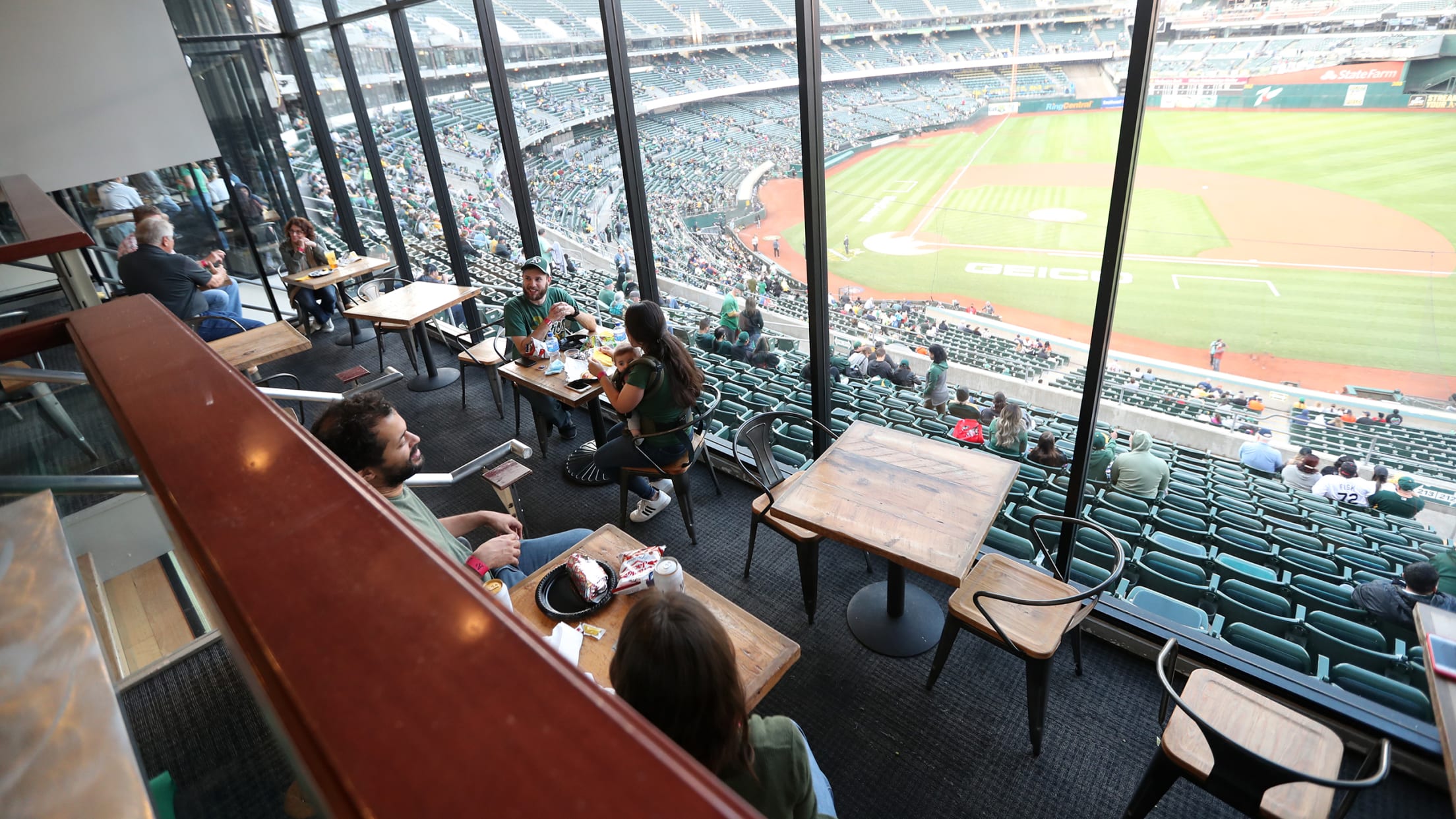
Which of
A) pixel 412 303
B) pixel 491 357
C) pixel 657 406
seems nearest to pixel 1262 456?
pixel 657 406

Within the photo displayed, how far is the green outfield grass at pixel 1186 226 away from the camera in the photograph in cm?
262

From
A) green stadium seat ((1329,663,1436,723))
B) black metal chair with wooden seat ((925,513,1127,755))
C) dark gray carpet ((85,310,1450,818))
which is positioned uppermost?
black metal chair with wooden seat ((925,513,1127,755))

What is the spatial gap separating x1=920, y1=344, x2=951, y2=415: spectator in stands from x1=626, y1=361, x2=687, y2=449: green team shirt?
180 centimetres

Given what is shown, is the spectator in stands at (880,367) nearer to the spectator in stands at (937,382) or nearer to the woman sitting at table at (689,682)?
the spectator in stands at (937,382)

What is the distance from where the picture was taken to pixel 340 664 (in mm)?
351

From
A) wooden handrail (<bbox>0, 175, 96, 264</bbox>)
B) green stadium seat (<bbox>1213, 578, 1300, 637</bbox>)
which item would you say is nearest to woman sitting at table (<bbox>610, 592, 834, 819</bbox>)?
wooden handrail (<bbox>0, 175, 96, 264</bbox>)

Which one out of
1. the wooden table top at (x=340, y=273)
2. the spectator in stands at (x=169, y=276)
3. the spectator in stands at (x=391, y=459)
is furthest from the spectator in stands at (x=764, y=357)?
the spectator in stands at (x=169, y=276)

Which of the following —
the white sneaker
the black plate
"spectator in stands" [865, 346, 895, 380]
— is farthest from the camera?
"spectator in stands" [865, 346, 895, 380]

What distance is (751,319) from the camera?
15.9 ft

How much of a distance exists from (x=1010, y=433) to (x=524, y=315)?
3.46 metres

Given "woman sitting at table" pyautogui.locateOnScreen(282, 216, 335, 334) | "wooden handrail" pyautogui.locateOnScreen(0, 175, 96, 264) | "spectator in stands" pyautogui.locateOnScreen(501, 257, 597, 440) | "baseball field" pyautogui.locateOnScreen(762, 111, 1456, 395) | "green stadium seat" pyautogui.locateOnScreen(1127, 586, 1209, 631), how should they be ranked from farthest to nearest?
"woman sitting at table" pyautogui.locateOnScreen(282, 216, 335, 334)
"spectator in stands" pyautogui.locateOnScreen(501, 257, 597, 440)
"green stadium seat" pyautogui.locateOnScreen(1127, 586, 1209, 631)
"baseball field" pyautogui.locateOnScreen(762, 111, 1456, 395)
"wooden handrail" pyautogui.locateOnScreen(0, 175, 96, 264)

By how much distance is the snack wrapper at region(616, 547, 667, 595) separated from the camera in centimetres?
233

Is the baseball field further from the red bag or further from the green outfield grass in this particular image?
the red bag

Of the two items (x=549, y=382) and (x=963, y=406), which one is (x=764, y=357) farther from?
(x=549, y=382)
